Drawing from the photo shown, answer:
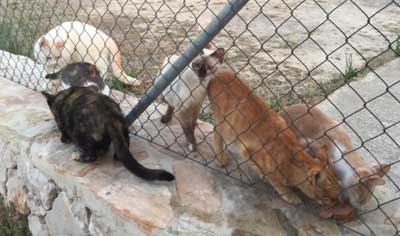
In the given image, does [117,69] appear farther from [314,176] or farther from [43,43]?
[314,176]

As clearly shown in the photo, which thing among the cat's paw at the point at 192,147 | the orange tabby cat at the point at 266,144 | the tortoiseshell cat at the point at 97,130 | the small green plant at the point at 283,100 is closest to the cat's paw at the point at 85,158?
the tortoiseshell cat at the point at 97,130

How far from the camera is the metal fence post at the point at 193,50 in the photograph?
246 cm

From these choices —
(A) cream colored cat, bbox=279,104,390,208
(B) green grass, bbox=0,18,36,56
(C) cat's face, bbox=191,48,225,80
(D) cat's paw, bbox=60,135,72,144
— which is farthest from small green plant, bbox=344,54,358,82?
(B) green grass, bbox=0,18,36,56

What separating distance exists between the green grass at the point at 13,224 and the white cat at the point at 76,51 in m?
1.52

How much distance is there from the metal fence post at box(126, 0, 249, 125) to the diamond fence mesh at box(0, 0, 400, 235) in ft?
0.76

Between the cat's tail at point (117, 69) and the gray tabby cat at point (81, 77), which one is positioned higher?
the gray tabby cat at point (81, 77)

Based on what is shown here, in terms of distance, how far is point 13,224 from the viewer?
11.7ft

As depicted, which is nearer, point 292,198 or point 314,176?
point 314,176

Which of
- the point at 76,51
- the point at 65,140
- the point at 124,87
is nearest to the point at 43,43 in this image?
the point at 76,51

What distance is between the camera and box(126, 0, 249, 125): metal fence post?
2.46m

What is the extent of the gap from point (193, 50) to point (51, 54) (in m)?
2.43

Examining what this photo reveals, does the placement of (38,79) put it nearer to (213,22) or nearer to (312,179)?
(213,22)

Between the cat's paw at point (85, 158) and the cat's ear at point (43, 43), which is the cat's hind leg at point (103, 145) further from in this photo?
the cat's ear at point (43, 43)

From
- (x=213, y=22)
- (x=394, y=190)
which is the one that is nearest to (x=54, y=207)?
(x=213, y=22)
